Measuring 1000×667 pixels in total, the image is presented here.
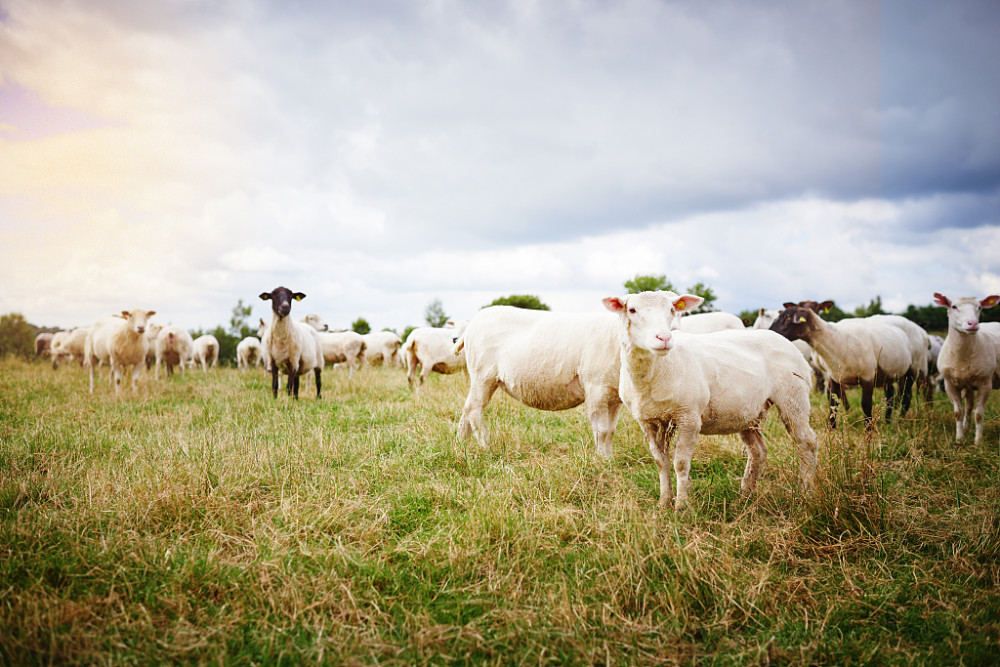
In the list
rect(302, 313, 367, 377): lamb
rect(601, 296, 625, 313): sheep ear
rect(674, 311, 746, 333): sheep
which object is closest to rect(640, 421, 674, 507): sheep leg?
rect(601, 296, 625, 313): sheep ear

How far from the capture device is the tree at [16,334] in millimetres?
28672

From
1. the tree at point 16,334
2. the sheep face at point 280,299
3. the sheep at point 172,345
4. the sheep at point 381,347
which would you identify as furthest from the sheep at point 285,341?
the tree at point 16,334

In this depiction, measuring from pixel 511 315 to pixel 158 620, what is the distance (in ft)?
19.5

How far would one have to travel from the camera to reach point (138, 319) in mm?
13891

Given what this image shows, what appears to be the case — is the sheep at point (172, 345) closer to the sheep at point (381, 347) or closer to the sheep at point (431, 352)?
the sheep at point (381, 347)

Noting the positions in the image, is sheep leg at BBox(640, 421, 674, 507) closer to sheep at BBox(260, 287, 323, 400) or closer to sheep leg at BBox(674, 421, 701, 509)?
sheep leg at BBox(674, 421, 701, 509)

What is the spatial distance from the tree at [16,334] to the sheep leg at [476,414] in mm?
33207

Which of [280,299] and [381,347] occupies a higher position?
[280,299]

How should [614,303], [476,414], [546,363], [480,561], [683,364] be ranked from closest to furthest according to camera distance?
[480,561] → [683,364] → [614,303] → [546,363] → [476,414]

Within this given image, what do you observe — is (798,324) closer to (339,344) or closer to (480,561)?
(480,561)

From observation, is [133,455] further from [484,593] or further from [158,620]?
[484,593]

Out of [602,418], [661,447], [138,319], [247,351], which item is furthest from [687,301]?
[247,351]

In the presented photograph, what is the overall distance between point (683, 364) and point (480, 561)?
2724 mm

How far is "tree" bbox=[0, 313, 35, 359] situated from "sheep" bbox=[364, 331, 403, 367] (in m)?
19.4
